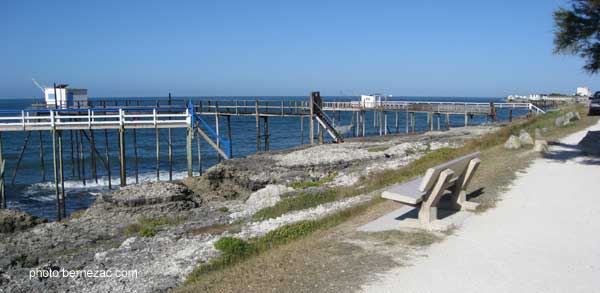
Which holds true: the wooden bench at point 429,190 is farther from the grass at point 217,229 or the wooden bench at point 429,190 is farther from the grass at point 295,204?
the grass at point 295,204

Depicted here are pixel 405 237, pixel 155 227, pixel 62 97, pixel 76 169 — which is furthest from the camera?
pixel 62 97

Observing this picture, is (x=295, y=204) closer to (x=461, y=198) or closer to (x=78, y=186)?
(x=461, y=198)

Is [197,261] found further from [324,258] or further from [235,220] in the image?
[235,220]

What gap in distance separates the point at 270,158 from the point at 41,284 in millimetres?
17205

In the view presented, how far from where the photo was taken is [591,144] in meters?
16.8

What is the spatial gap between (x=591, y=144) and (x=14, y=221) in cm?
1711

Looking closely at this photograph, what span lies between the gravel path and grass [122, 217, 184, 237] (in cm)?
725

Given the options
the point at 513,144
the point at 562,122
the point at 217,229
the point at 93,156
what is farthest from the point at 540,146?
the point at 93,156

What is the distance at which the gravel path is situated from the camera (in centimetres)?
609

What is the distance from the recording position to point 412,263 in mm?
6836

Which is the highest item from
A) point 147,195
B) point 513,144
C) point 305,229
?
point 513,144

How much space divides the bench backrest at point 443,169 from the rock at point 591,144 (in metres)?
7.94

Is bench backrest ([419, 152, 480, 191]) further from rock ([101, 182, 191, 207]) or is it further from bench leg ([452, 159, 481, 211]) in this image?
rock ([101, 182, 191, 207])

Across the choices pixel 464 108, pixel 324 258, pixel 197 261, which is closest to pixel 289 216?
pixel 197 261
